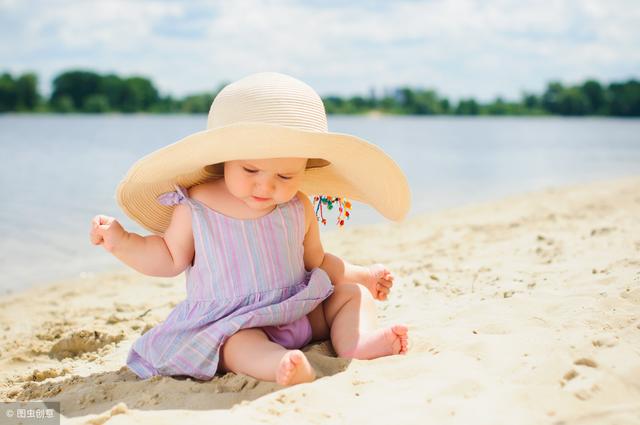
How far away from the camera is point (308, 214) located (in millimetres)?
2979

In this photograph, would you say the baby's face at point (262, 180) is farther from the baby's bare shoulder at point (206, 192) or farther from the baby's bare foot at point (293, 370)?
the baby's bare foot at point (293, 370)

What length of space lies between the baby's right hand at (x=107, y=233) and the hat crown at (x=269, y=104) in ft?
1.85

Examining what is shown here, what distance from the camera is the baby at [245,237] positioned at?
259cm

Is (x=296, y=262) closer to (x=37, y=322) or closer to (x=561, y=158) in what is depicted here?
(x=37, y=322)

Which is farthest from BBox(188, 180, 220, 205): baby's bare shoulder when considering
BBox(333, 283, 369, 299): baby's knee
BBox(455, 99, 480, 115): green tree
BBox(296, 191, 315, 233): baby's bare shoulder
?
BBox(455, 99, 480, 115): green tree

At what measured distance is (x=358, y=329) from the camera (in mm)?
2801

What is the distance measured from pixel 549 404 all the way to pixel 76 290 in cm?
412

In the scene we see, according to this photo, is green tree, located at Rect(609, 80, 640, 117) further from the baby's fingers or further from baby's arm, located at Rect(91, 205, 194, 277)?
the baby's fingers

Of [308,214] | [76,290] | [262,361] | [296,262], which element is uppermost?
[308,214]

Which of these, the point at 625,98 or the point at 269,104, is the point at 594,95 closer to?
the point at 625,98

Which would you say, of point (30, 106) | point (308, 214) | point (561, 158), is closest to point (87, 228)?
point (308, 214)

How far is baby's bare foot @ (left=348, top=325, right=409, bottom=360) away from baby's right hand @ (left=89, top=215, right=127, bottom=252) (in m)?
1.06

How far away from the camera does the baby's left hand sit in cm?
315

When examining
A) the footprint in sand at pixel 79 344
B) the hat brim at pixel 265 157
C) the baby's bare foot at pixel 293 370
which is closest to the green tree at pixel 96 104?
the footprint in sand at pixel 79 344
